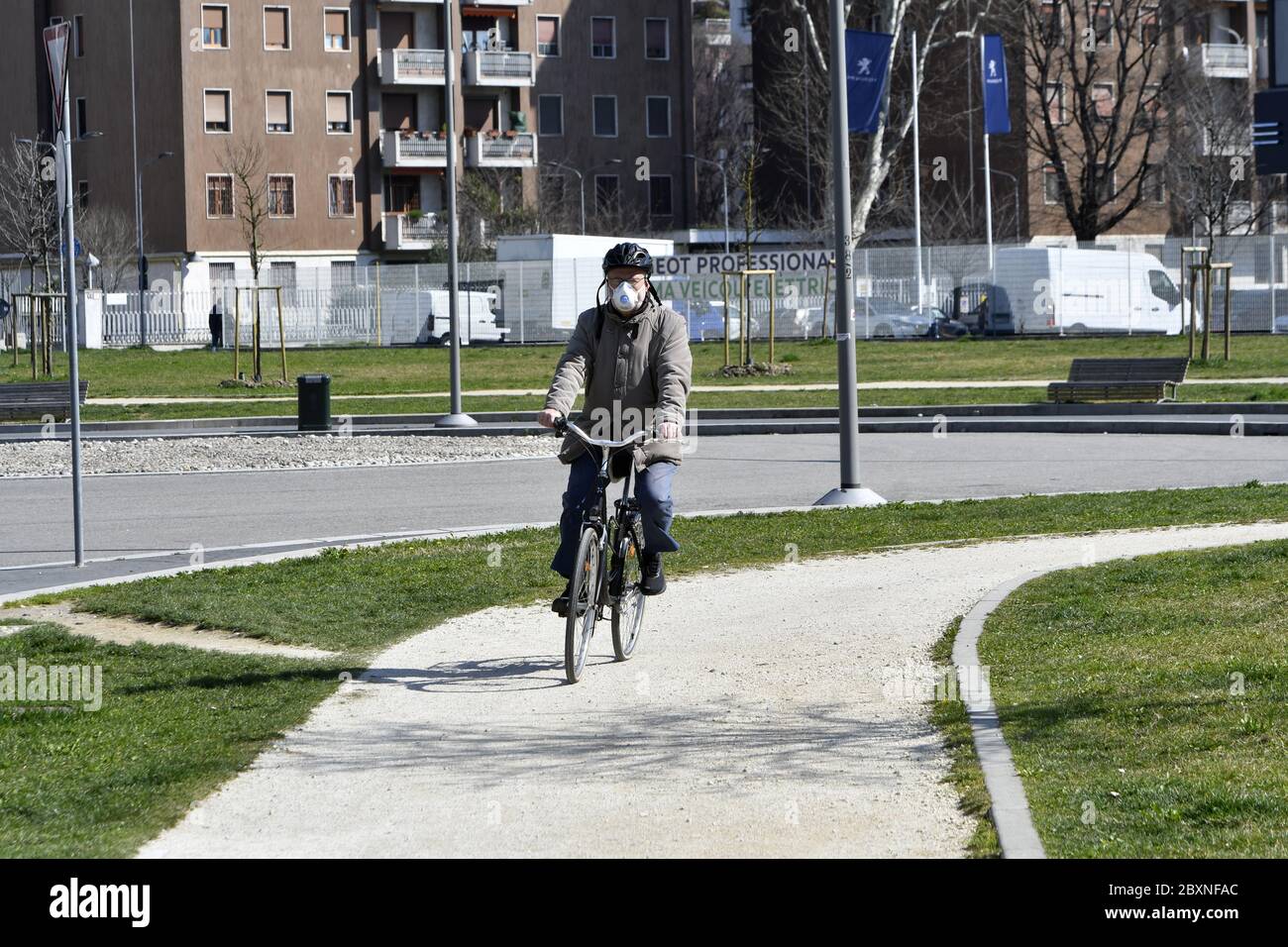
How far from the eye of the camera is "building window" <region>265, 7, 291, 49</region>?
6900 centimetres

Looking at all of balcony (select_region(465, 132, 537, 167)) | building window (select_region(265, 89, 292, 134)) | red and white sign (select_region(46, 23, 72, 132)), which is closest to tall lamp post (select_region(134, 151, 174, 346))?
building window (select_region(265, 89, 292, 134))

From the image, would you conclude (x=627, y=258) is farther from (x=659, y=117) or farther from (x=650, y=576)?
(x=659, y=117)

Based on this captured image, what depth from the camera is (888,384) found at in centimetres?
3447

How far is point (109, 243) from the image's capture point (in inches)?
2594

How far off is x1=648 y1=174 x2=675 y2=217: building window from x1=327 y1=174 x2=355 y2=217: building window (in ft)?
42.9

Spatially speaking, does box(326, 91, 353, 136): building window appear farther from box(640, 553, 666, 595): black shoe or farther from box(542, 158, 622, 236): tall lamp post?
box(640, 553, 666, 595): black shoe

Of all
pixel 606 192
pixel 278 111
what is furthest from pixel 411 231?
pixel 606 192

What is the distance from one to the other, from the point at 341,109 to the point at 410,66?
10.0 ft

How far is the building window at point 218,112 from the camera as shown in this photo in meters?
67.8

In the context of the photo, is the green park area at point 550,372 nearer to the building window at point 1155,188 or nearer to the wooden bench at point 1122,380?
the wooden bench at point 1122,380

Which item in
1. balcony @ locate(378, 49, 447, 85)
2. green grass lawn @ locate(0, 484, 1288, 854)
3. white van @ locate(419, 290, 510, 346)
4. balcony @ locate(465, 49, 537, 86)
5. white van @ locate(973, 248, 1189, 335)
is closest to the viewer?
green grass lawn @ locate(0, 484, 1288, 854)

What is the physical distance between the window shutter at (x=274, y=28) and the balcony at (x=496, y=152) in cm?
804
